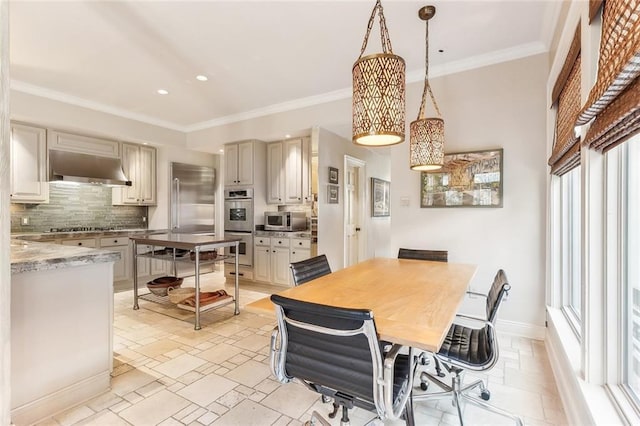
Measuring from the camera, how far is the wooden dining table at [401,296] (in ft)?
4.04

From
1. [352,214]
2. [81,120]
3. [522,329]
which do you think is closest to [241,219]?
[352,214]

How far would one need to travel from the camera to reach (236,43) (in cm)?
295

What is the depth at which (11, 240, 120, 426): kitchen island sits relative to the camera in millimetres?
1740

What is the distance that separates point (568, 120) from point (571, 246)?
3.46ft

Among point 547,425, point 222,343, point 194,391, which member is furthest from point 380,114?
point 222,343

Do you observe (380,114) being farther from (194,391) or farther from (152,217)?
(152,217)

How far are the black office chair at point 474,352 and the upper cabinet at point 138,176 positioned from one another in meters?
5.25

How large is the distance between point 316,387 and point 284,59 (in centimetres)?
312

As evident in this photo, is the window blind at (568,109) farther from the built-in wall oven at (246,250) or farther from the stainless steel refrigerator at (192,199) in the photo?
the stainless steel refrigerator at (192,199)

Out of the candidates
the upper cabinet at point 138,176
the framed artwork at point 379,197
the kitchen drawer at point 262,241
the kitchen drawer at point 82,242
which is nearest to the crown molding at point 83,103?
the upper cabinet at point 138,176

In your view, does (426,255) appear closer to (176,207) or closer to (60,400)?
(60,400)

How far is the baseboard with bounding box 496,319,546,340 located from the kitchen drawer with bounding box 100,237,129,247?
5.32m

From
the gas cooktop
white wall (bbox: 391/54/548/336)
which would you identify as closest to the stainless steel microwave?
white wall (bbox: 391/54/548/336)

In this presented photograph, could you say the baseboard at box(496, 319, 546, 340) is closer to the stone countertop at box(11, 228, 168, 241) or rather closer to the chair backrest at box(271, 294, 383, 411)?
the chair backrest at box(271, 294, 383, 411)
